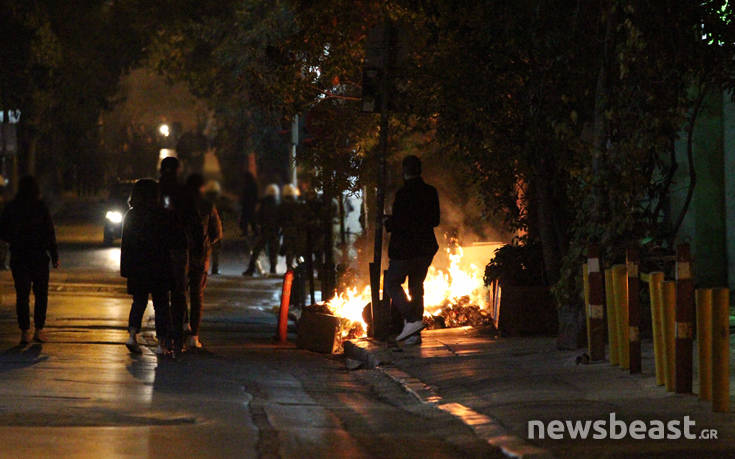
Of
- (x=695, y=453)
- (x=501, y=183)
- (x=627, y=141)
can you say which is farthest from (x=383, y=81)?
(x=695, y=453)

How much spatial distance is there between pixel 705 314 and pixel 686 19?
415 centimetres

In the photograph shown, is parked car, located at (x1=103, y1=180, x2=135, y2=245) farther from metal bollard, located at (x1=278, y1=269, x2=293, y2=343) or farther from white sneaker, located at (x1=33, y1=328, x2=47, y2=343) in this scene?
metal bollard, located at (x1=278, y1=269, x2=293, y2=343)

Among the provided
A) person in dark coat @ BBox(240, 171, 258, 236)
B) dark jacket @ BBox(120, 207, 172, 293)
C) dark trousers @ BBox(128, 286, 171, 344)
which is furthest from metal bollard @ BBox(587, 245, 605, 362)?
person in dark coat @ BBox(240, 171, 258, 236)

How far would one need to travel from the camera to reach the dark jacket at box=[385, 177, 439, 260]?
1305 centimetres

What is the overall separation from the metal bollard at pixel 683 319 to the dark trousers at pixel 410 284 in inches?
179

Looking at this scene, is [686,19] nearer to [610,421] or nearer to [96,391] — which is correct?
[610,421]

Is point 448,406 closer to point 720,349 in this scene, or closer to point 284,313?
point 720,349

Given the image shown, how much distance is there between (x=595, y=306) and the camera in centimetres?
1073

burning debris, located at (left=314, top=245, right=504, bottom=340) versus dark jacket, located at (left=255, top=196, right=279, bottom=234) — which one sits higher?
dark jacket, located at (left=255, top=196, right=279, bottom=234)

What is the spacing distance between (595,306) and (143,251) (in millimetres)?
Result: 4346

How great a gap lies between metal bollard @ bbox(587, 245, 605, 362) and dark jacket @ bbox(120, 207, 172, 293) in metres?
3.96

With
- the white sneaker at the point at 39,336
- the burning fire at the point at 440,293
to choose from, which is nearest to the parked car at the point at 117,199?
the white sneaker at the point at 39,336

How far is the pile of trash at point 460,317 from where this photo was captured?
1484 centimetres

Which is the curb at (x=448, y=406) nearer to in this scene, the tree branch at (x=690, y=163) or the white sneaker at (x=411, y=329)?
the white sneaker at (x=411, y=329)
